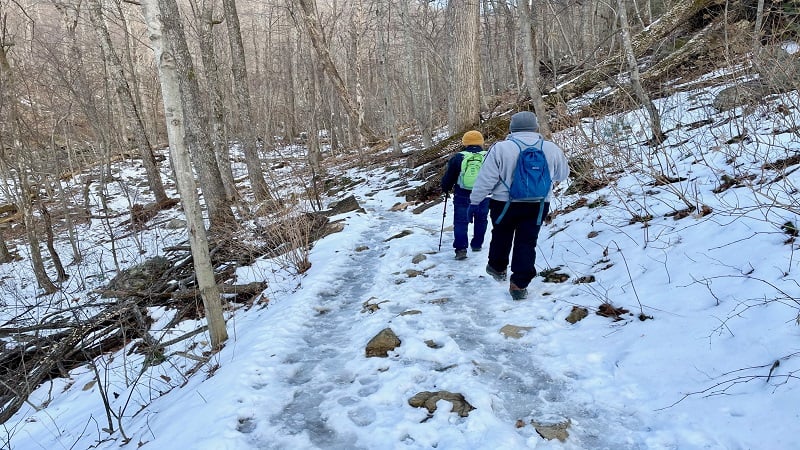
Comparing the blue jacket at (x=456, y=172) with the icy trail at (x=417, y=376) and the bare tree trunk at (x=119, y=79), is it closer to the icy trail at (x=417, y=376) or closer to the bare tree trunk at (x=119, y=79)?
the icy trail at (x=417, y=376)

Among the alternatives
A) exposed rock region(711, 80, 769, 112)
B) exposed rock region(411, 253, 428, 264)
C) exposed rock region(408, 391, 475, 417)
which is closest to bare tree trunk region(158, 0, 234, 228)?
exposed rock region(411, 253, 428, 264)

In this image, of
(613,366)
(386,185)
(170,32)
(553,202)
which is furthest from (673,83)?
(170,32)

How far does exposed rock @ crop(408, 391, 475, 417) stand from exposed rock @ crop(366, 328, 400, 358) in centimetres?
65

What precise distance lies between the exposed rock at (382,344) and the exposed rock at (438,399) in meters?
0.65

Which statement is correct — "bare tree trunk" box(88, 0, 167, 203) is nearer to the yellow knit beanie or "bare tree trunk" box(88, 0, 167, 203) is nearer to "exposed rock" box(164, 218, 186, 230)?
"exposed rock" box(164, 218, 186, 230)

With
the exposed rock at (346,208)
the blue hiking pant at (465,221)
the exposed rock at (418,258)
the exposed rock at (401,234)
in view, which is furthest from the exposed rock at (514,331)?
the exposed rock at (346,208)

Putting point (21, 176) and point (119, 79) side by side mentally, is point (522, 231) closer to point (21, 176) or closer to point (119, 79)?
point (21, 176)

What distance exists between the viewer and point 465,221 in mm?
5508

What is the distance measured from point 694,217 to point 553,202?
2.52m

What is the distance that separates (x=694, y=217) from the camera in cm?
390

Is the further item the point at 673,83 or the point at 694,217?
the point at 673,83

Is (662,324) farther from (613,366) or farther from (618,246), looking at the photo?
(618,246)

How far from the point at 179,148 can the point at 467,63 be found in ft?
30.0

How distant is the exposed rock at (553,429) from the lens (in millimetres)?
2359
